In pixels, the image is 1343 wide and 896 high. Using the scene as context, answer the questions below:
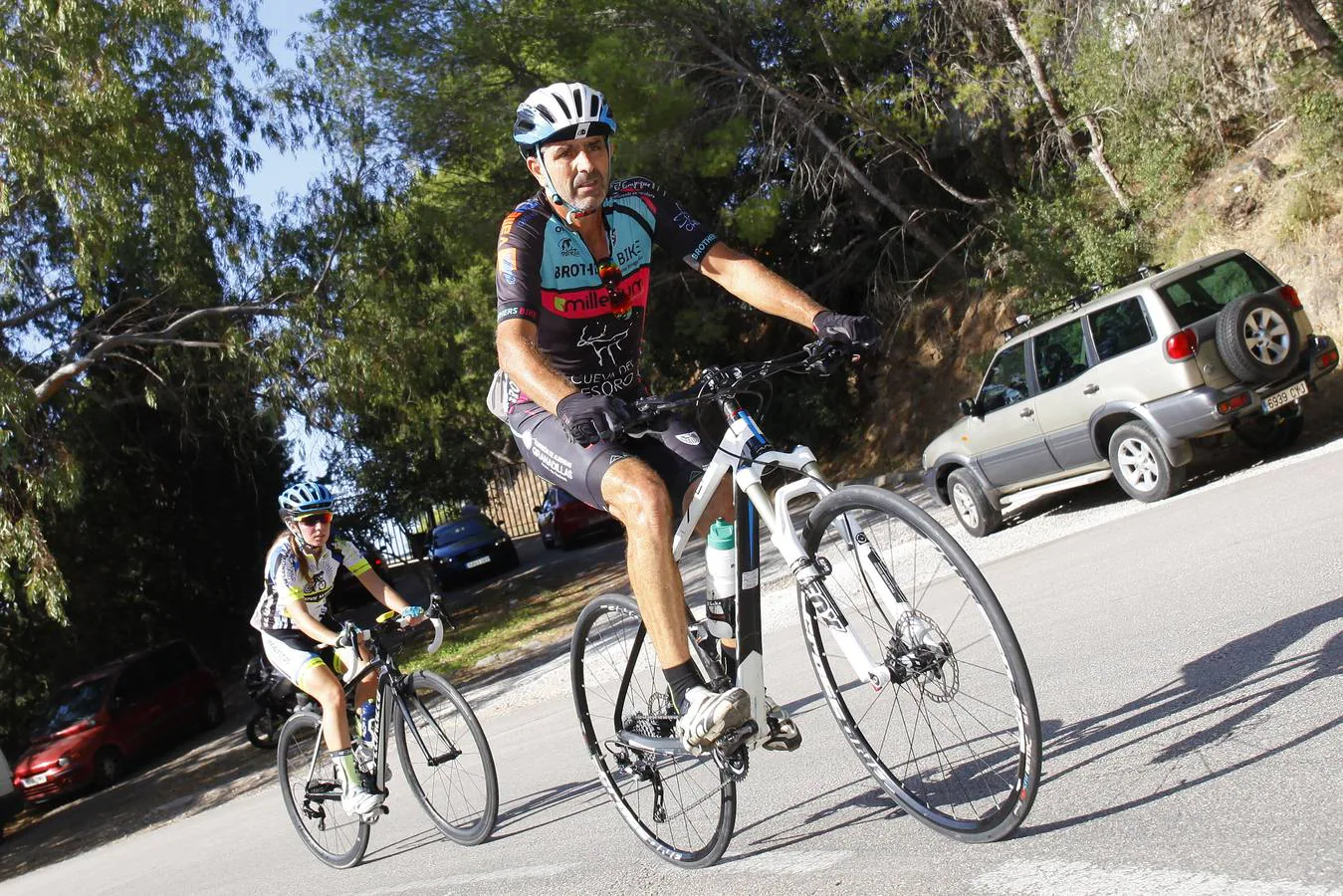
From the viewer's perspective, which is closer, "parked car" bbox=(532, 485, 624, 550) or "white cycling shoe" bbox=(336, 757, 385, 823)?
"white cycling shoe" bbox=(336, 757, 385, 823)

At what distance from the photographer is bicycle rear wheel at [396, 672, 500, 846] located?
590 cm

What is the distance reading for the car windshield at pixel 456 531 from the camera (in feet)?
98.1

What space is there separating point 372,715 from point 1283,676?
4.51 metres

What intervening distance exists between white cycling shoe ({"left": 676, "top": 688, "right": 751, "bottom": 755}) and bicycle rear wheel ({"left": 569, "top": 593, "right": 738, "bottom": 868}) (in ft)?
1.22

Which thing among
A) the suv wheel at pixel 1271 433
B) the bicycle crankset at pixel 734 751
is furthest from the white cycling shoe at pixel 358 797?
the suv wheel at pixel 1271 433

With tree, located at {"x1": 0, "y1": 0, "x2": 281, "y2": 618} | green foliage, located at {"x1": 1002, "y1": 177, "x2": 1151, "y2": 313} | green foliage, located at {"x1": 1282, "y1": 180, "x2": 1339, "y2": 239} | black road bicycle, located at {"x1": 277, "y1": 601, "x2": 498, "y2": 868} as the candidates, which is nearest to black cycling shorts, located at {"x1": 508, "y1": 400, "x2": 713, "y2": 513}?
black road bicycle, located at {"x1": 277, "y1": 601, "x2": 498, "y2": 868}

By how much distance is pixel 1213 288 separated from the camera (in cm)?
1064

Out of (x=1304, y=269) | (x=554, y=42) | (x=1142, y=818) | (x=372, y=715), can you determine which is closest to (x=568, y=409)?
(x=1142, y=818)

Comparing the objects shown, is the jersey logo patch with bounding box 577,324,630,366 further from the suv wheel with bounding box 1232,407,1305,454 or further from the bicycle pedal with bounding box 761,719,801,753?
the suv wheel with bounding box 1232,407,1305,454

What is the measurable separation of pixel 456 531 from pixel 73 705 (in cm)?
1195

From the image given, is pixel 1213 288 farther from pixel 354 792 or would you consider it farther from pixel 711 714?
pixel 711 714

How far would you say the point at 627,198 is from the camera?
4617 mm

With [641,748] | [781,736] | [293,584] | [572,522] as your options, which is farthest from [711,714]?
[572,522]

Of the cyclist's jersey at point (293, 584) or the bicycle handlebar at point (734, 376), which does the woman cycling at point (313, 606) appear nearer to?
the cyclist's jersey at point (293, 584)
